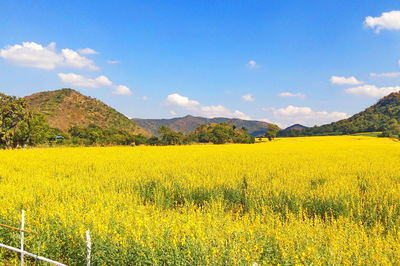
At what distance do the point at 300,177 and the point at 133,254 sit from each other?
8.68 meters

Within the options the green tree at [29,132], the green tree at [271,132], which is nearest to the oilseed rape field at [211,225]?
the green tree at [29,132]

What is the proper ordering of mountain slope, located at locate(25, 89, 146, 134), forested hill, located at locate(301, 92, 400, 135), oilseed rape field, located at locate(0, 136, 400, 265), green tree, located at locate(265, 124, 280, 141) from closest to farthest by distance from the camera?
1. oilseed rape field, located at locate(0, 136, 400, 265)
2. green tree, located at locate(265, 124, 280, 141)
3. mountain slope, located at locate(25, 89, 146, 134)
4. forested hill, located at locate(301, 92, 400, 135)

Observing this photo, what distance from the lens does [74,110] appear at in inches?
4026

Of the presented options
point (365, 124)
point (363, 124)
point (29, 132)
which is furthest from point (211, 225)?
point (363, 124)

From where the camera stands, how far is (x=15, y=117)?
38.0m

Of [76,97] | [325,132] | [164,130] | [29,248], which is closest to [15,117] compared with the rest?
[164,130]

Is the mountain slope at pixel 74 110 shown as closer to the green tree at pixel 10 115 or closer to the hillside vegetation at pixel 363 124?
the green tree at pixel 10 115

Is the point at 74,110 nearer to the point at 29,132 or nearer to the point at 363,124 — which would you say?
the point at 29,132

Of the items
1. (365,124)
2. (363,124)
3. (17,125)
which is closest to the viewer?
(17,125)

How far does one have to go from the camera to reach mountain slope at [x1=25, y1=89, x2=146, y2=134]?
9599 cm

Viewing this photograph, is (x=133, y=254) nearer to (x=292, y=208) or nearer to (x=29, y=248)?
(x=29, y=248)

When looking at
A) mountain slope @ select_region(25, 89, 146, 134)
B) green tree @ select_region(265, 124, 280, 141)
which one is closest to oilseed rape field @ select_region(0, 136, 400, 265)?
green tree @ select_region(265, 124, 280, 141)

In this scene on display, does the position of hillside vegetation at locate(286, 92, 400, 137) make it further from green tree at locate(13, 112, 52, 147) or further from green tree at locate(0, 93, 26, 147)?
green tree at locate(0, 93, 26, 147)

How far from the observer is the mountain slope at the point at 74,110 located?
9599 cm
